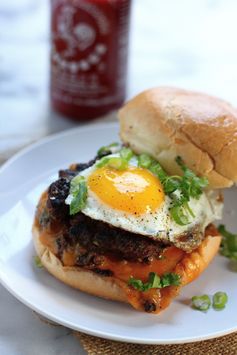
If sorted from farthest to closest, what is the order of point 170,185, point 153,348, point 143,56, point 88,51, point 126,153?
point 143,56
point 88,51
point 126,153
point 170,185
point 153,348

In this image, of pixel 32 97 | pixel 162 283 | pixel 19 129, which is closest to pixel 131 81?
pixel 32 97

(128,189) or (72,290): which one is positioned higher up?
(128,189)

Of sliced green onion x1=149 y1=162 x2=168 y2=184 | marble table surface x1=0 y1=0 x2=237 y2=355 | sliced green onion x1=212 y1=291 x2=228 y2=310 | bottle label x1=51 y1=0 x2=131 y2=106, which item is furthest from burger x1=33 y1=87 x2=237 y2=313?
marble table surface x1=0 y1=0 x2=237 y2=355

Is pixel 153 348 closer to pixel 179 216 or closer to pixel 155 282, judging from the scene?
pixel 155 282

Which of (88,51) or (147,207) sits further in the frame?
(88,51)

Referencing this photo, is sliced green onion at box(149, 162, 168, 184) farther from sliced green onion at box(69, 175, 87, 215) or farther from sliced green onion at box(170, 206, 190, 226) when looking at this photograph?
sliced green onion at box(69, 175, 87, 215)

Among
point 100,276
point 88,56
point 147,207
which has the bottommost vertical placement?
point 100,276

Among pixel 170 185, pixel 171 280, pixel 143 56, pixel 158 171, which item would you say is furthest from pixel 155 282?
pixel 143 56

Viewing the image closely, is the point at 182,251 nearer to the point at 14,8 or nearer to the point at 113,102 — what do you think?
the point at 113,102
